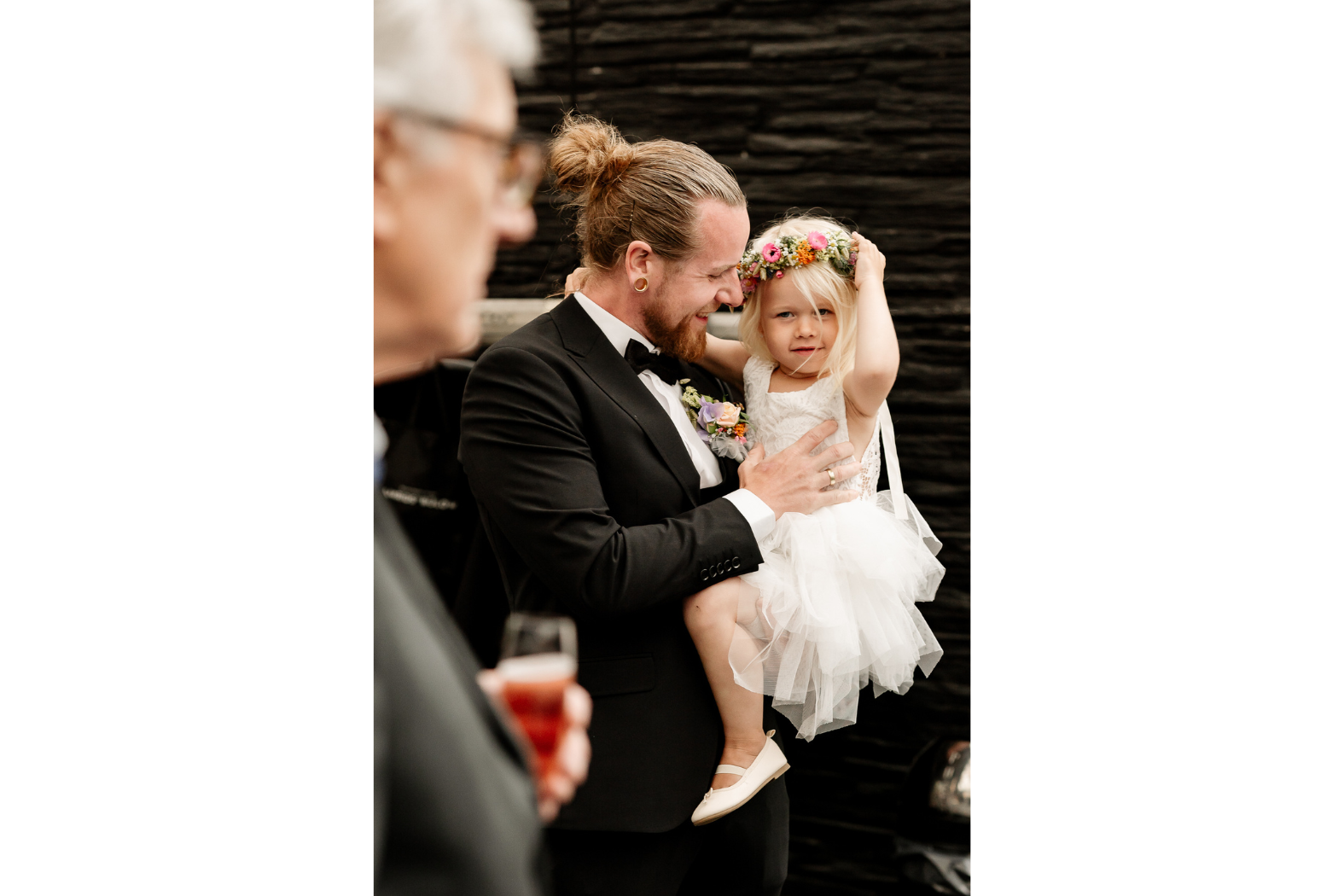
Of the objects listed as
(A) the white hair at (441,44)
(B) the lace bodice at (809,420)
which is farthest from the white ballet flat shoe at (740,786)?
(A) the white hair at (441,44)

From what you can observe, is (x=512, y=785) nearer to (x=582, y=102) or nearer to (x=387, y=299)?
(x=387, y=299)

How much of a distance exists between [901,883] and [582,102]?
2588 millimetres

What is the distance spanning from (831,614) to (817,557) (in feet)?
0.42

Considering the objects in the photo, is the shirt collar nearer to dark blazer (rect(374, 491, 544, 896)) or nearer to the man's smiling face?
the man's smiling face

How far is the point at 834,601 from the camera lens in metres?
1.74

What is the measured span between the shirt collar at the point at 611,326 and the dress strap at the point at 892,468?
55 cm

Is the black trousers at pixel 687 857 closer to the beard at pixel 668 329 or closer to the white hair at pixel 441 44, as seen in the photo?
the beard at pixel 668 329

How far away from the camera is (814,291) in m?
1.88

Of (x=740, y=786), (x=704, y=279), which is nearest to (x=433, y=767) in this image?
(x=740, y=786)

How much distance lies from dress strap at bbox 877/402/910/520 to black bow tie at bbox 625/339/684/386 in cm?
44

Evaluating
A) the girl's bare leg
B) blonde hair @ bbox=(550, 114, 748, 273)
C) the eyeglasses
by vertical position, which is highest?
blonde hair @ bbox=(550, 114, 748, 273)

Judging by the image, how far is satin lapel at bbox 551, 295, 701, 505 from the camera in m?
1.69

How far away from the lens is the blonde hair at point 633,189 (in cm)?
174

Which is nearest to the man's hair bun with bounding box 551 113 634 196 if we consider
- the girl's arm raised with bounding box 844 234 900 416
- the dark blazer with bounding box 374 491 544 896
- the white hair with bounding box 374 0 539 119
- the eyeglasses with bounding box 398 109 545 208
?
the girl's arm raised with bounding box 844 234 900 416
